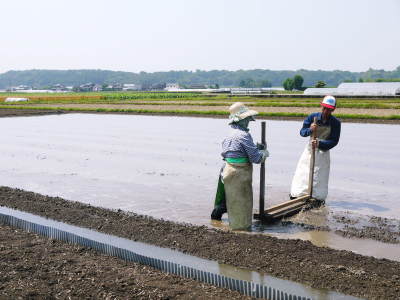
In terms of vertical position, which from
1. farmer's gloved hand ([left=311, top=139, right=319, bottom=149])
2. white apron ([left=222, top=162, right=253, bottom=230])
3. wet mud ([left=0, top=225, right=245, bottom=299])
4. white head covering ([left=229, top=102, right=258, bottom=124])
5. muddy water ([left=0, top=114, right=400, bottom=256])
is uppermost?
white head covering ([left=229, top=102, right=258, bottom=124])

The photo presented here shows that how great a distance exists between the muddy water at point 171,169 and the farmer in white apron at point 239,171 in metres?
0.57

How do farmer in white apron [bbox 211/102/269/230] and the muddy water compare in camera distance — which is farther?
the muddy water

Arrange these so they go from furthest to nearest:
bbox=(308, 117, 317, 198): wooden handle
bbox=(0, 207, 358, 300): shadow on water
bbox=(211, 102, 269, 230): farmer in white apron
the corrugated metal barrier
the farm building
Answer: the farm building
bbox=(308, 117, 317, 198): wooden handle
bbox=(211, 102, 269, 230): farmer in white apron
bbox=(0, 207, 358, 300): shadow on water
the corrugated metal barrier

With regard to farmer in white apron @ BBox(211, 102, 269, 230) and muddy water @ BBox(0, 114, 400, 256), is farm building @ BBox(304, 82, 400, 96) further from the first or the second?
farmer in white apron @ BBox(211, 102, 269, 230)

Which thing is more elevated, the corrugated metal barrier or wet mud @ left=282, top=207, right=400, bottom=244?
the corrugated metal barrier

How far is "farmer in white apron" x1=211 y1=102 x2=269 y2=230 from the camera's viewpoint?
6445 mm

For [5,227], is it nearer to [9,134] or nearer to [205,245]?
[205,245]

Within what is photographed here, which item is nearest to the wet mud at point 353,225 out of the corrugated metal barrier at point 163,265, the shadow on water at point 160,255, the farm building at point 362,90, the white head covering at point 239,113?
the white head covering at point 239,113

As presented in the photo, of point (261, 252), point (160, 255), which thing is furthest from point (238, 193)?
point (160, 255)

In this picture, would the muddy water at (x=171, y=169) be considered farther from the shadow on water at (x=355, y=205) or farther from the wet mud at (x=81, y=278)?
the wet mud at (x=81, y=278)

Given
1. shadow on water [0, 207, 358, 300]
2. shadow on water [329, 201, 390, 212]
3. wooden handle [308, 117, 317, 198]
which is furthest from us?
shadow on water [329, 201, 390, 212]

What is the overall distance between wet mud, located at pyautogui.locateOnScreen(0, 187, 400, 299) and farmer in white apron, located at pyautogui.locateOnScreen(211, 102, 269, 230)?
34cm

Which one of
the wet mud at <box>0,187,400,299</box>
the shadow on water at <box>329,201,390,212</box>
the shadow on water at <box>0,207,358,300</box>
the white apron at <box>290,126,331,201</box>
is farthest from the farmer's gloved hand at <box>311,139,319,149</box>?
the shadow on water at <box>0,207,358,300</box>

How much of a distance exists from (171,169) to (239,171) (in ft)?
17.9
